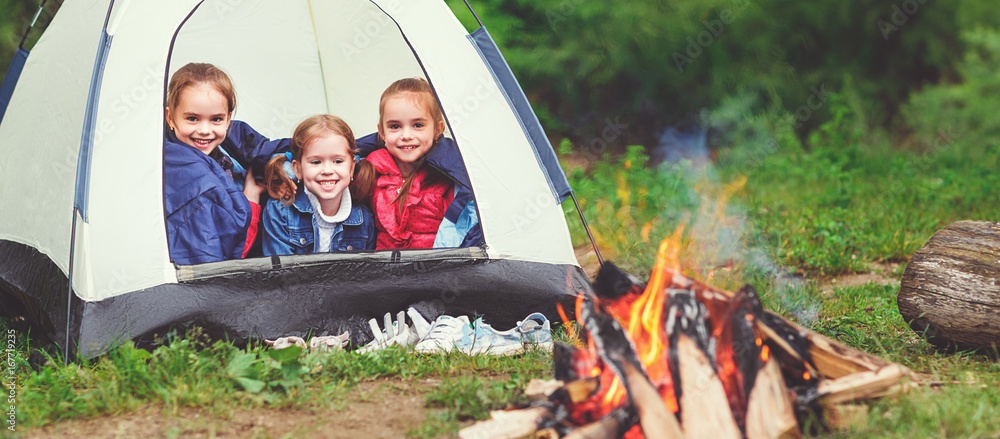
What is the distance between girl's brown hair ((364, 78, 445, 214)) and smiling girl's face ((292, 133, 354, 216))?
0.57ft

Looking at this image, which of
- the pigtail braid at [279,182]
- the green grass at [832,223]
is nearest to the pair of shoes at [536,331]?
the green grass at [832,223]

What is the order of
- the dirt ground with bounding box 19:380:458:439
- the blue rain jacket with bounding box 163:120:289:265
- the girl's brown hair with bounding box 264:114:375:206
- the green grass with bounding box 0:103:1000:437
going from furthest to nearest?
the girl's brown hair with bounding box 264:114:375:206, the blue rain jacket with bounding box 163:120:289:265, the green grass with bounding box 0:103:1000:437, the dirt ground with bounding box 19:380:458:439

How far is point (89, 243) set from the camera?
3.04m

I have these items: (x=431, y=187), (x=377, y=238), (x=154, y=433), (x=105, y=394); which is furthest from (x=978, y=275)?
(x=105, y=394)

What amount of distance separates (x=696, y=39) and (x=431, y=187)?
178 inches

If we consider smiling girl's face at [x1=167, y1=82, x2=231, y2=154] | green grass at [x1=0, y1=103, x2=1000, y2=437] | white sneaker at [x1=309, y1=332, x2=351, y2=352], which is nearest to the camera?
green grass at [x1=0, y1=103, x2=1000, y2=437]

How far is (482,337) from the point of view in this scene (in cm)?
337

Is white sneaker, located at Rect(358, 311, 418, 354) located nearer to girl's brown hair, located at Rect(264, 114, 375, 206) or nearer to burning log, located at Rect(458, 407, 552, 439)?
girl's brown hair, located at Rect(264, 114, 375, 206)

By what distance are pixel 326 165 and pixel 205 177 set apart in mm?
539

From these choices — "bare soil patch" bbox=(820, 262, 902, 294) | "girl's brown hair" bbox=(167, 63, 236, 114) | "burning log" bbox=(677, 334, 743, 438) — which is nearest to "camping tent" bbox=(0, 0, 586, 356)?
"girl's brown hair" bbox=(167, 63, 236, 114)

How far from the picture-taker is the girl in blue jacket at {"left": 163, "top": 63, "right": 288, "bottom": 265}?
3527mm

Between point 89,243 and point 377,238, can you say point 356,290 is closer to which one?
point 377,238

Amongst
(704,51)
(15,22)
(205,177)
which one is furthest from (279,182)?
(15,22)

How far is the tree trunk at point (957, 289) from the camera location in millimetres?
2992
